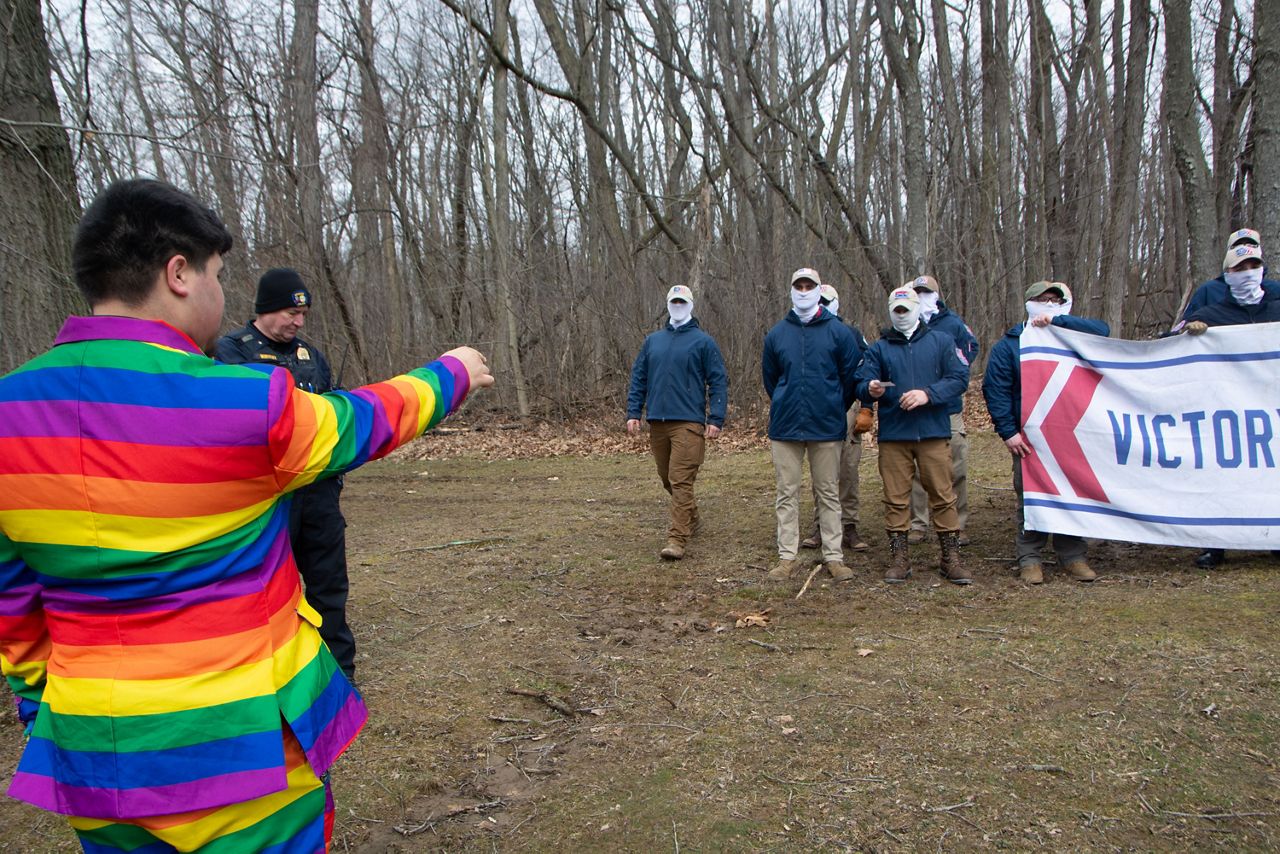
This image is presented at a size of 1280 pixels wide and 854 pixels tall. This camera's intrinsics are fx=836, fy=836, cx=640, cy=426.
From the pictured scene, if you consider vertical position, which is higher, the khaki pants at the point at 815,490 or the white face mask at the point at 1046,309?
the white face mask at the point at 1046,309

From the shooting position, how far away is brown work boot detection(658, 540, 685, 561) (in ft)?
24.5

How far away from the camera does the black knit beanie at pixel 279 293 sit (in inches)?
170

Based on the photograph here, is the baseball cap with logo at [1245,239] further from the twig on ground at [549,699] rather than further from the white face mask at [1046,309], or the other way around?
the twig on ground at [549,699]

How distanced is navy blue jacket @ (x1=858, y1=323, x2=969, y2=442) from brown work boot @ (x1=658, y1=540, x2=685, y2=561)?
2046 millimetres

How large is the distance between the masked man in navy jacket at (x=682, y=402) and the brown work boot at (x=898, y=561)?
1820 mm

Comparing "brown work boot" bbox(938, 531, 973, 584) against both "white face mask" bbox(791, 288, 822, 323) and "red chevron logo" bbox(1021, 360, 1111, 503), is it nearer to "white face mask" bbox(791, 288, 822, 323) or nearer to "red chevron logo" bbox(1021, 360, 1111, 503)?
"red chevron logo" bbox(1021, 360, 1111, 503)

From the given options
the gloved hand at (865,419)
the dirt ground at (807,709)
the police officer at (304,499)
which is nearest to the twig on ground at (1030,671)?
the dirt ground at (807,709)

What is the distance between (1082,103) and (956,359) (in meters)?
17.5

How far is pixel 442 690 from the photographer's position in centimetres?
481

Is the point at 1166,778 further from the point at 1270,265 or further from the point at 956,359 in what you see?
the point at 1270,265

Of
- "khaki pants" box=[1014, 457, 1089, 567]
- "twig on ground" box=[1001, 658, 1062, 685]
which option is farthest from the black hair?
"khaki pants" box=[1014, 457, 1089, 567]

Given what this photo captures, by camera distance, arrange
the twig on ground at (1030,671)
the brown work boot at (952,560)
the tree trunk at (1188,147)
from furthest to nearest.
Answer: the tree trunk at (1188,147), the brown work boot at (952,560), the twig on ground at (1030,671)

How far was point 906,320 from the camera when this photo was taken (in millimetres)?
6582

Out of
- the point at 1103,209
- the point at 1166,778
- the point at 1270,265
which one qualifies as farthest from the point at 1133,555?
the point at 1103,209
